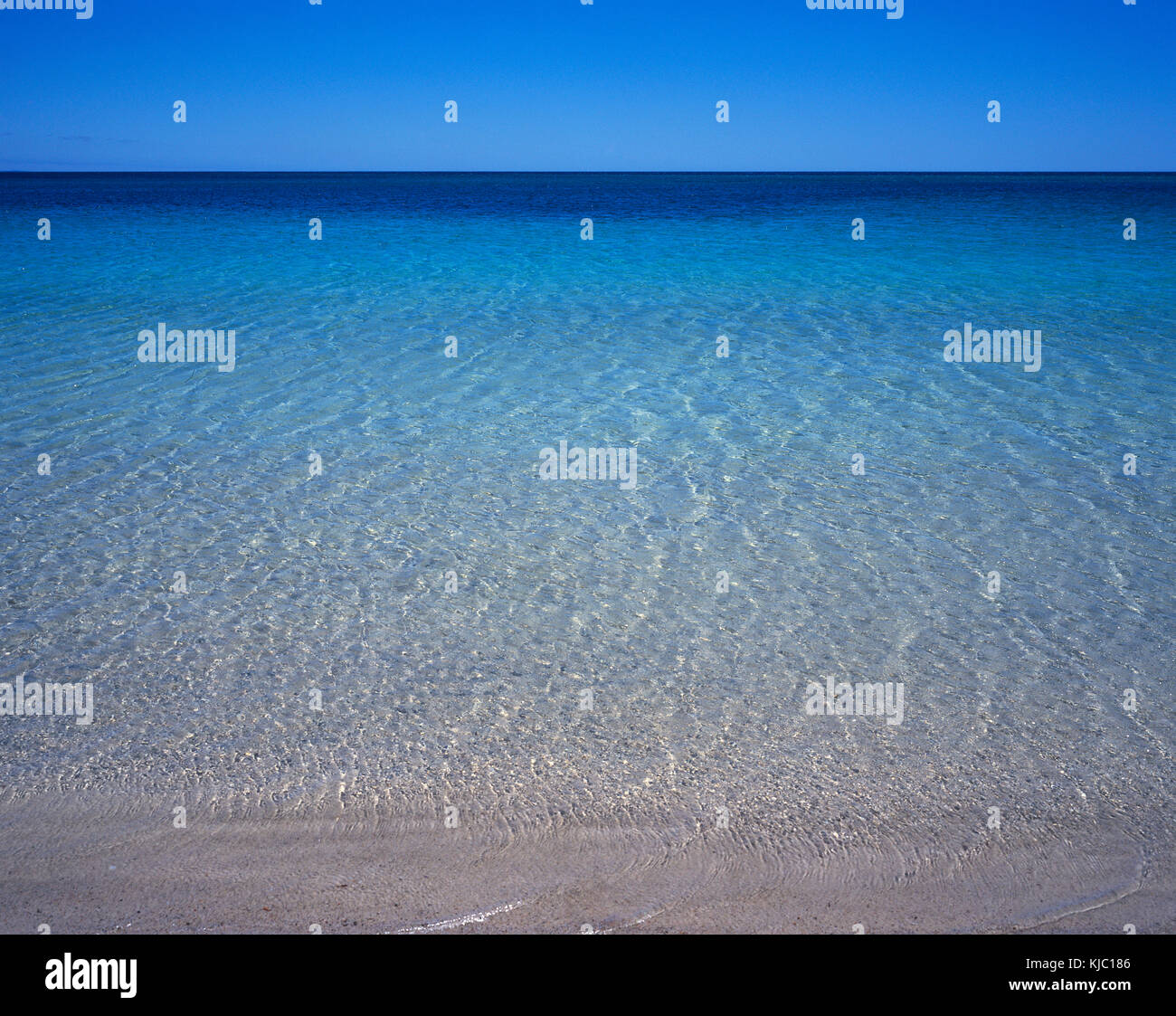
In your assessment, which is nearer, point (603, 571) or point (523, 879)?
point (523, 879)

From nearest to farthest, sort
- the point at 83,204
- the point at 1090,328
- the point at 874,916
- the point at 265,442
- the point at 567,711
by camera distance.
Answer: the point at 874,916
the point at 567,711
the point at 265,442
the point at 1090,328
the point at 83,204

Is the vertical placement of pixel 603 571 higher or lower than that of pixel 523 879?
higher

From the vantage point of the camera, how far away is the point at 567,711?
152 inches

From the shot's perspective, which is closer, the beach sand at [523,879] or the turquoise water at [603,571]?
the beach sand at [523,879]

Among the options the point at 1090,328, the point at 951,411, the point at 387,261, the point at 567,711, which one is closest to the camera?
the point at 567,711

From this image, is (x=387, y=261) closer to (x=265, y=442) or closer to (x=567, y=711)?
(x=265, y=442)

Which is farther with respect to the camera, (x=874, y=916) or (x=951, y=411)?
(x=951, y=411)

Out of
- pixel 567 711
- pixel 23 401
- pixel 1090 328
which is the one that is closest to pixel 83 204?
pixel 23 401

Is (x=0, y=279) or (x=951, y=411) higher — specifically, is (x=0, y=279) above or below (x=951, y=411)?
above

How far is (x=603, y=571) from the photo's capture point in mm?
5098

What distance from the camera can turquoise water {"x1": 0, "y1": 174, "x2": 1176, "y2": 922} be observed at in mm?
3467

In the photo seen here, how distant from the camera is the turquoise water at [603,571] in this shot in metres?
3.47

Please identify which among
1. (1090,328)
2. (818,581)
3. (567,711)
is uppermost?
(1090,328)

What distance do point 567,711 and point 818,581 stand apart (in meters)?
1.83
